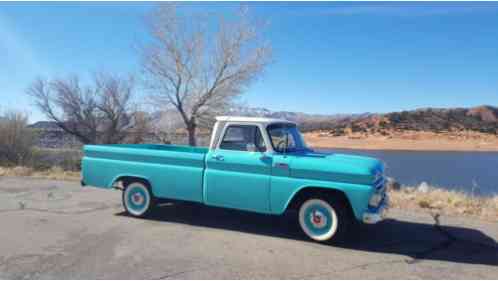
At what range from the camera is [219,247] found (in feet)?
16.6

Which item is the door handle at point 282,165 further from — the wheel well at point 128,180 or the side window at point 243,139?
the wheel well at point 128,180

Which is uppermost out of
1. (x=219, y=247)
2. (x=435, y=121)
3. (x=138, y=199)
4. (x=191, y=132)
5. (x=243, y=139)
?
(x=435, y=121)

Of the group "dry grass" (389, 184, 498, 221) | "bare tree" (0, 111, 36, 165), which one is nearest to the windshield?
"dry grass" (389, 184, 498, 221)

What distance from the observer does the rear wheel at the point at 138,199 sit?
21.6 ft

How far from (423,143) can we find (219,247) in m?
29.7

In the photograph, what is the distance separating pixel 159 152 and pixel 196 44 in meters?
10.8

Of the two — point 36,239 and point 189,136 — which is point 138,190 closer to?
point 36,239

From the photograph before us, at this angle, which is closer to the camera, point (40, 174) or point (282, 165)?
point (282, 165)

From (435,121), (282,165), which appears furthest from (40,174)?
(435,121)

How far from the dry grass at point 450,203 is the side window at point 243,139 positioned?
404 centimetres

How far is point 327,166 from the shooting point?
17.0 ft

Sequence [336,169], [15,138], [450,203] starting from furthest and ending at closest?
1. [15,138]
2. [450,203]
3. [336,169]

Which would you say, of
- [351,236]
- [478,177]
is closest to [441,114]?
[478,177]

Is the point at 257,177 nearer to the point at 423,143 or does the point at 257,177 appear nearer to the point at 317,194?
the point at 317,194
